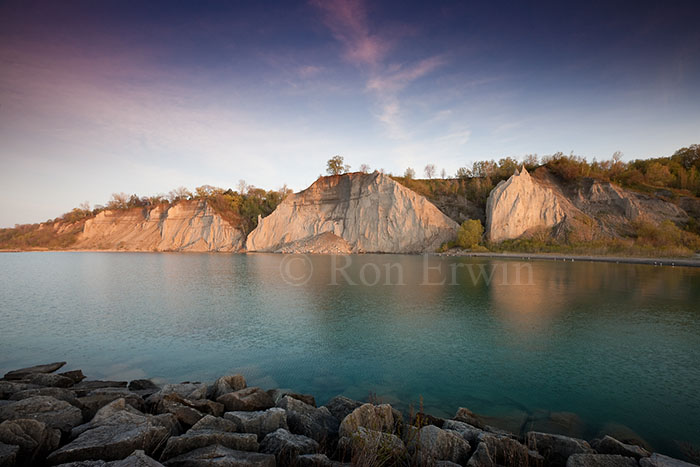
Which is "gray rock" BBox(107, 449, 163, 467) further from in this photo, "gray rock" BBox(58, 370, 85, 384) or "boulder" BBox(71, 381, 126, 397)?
"gray rock" BBox(58, 370, 85, 384)

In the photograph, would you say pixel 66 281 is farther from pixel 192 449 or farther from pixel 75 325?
pixel 192 449

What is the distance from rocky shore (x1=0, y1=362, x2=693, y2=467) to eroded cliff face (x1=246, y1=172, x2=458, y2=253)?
5384 centimetres

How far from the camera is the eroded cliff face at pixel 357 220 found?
194ft

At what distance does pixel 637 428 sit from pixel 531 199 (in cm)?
5319

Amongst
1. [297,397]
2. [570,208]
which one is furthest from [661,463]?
[570,208]

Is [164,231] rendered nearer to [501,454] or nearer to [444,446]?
[444,446]

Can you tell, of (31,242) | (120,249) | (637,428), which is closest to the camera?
(637,428)

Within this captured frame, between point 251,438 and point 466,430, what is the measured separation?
3.17m

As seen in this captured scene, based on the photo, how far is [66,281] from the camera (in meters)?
25.7

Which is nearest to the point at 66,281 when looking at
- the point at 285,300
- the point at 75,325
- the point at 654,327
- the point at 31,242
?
the point at 75,325

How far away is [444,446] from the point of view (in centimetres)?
454

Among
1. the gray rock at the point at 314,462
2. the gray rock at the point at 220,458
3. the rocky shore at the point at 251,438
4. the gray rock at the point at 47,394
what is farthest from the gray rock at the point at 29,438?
the gray rock at the point at 314,462

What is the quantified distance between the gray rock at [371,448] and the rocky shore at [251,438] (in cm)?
1

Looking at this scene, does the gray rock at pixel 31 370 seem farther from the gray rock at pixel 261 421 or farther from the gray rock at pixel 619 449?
the gray rock at pixel 619 449
